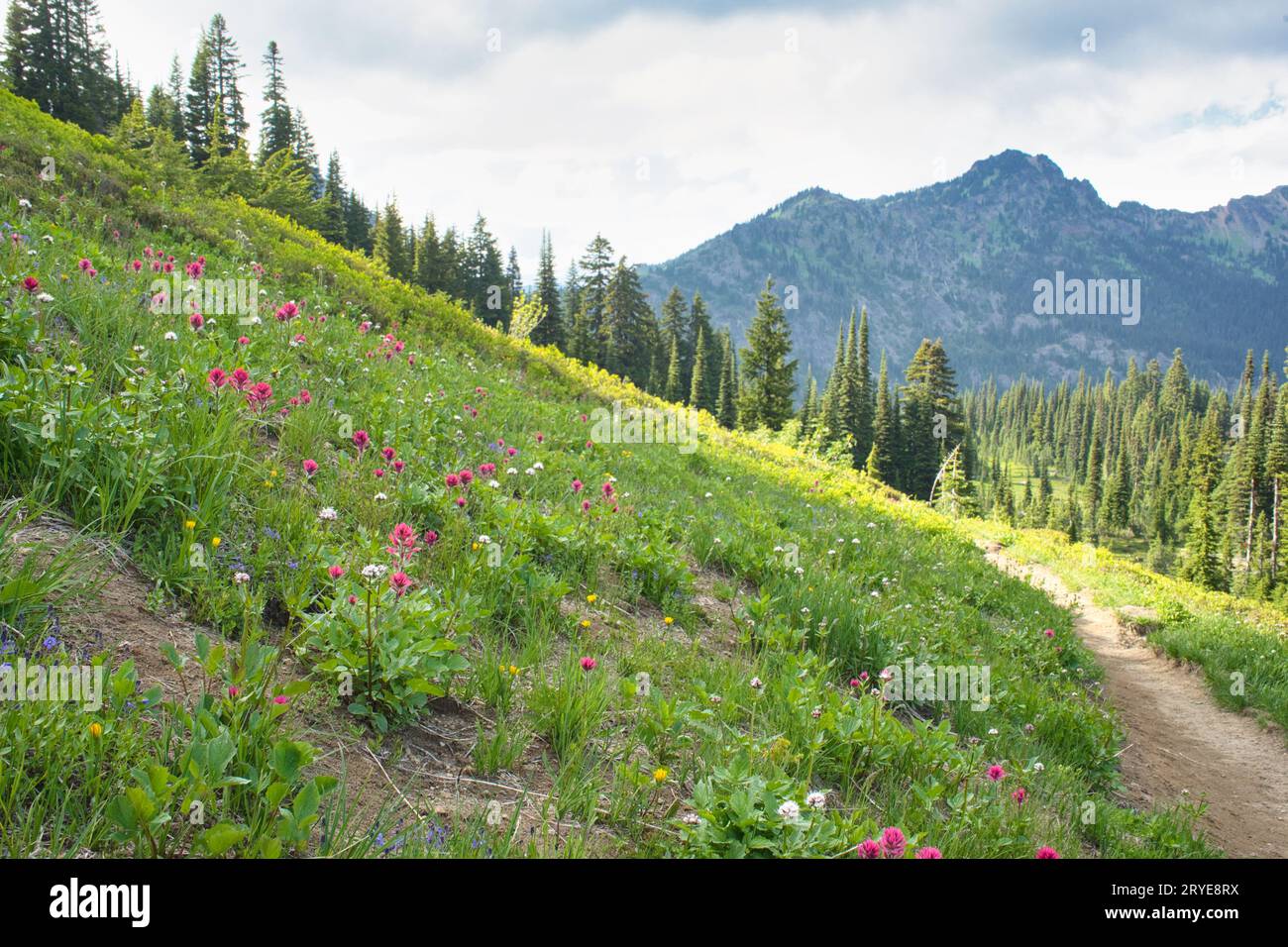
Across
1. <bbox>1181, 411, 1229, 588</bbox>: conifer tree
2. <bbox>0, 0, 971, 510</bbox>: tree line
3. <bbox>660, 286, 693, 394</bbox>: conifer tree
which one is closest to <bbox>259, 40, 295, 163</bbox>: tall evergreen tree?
<bbox>0, 0, 971, 510</bbox>: tree line

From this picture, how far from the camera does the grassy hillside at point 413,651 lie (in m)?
2.00

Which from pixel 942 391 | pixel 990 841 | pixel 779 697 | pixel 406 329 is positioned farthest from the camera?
pixel 942 391

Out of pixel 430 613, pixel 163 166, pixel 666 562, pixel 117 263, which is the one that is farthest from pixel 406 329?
pixel 430 613

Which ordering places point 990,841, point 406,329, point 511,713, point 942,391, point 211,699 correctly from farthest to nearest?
point 942,391, point 406,329, point 511,713, point 990,841, point 211,699

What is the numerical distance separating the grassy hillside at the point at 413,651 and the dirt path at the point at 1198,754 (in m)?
0.81

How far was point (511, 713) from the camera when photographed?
10.1ft

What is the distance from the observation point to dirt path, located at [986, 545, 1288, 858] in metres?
5.57

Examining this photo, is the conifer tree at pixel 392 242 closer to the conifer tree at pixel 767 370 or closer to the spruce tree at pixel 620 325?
the spruce tree at pixel 620 325

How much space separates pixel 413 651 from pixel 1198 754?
28.9 feet

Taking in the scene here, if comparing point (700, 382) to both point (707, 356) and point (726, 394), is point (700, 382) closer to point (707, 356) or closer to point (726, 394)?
point (726, 394)

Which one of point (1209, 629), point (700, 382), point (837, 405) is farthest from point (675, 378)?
point (1209, 629)

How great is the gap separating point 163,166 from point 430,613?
1669 cm

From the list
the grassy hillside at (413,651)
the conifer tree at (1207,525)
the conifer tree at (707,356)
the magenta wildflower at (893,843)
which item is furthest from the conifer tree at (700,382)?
the magenta wildflower at (893,843)
